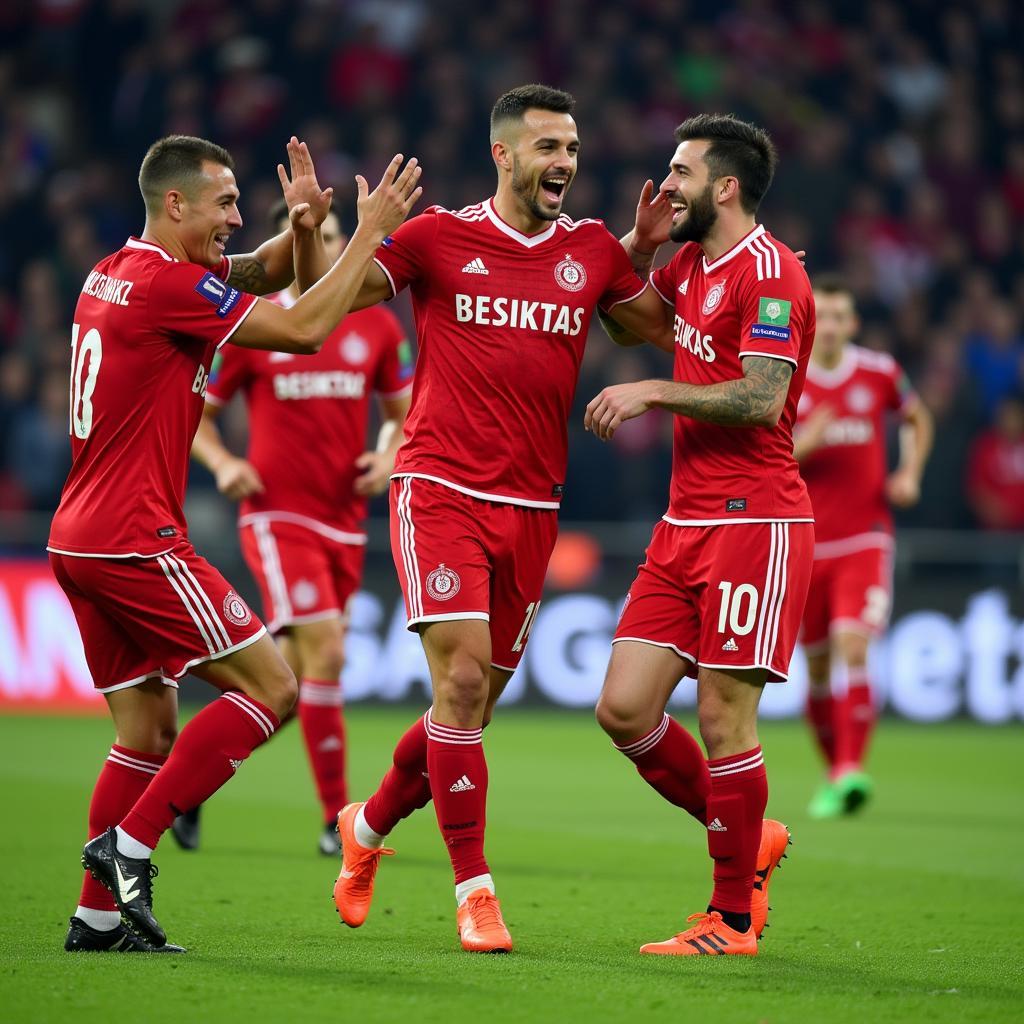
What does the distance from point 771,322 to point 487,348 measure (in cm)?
92

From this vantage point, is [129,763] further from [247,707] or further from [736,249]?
[736,249]

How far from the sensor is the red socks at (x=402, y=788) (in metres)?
5.84

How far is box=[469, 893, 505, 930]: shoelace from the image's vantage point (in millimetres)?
5398

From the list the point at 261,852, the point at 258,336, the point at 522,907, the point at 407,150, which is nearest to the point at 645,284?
the point at 258,336

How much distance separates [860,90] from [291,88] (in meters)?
6.23

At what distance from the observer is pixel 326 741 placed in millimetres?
8008

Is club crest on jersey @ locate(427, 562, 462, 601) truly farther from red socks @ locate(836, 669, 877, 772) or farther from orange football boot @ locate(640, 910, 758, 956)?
red socks @ locate(836, 669, 877, 772)

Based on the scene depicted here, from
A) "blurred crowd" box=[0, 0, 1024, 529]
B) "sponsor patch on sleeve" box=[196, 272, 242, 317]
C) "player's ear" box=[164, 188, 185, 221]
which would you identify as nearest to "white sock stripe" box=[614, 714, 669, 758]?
"sponsor patch on sleeve" box=[196, 272, 242, 317]

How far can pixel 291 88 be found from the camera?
1759 cm

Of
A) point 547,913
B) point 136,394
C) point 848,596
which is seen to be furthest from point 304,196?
point 848,596

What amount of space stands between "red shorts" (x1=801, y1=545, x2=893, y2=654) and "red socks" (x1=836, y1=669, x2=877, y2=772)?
0.28 metres

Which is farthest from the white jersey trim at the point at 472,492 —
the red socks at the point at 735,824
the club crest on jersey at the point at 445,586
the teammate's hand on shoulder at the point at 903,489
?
the teammate's hand on shoulder at the point at 903,489

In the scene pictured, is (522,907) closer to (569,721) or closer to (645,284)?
(645,284)

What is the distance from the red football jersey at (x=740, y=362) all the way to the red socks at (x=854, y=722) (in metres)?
4.14
